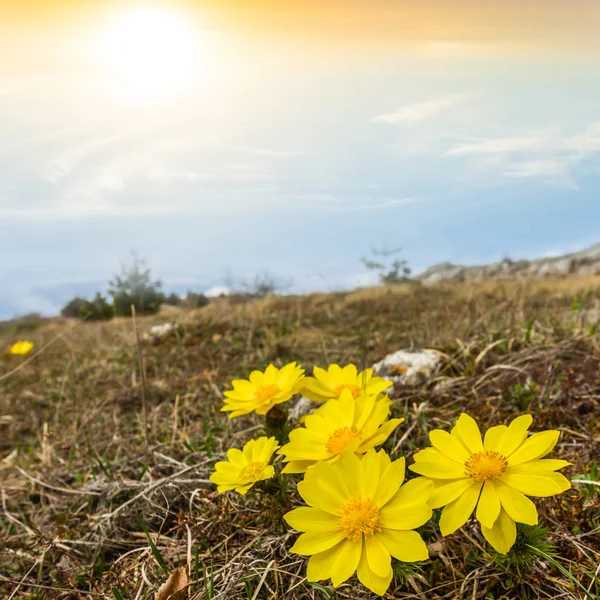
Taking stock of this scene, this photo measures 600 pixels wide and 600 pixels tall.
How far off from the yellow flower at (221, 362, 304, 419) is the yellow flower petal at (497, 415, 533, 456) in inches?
20.6

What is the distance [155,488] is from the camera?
183cm

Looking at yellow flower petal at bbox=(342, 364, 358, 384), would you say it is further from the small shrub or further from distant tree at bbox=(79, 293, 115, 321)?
distant tree at bbox=(79, 293, 115, 321)

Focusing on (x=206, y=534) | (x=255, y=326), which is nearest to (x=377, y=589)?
(x=206, y=534)

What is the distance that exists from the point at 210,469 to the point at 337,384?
0.70m

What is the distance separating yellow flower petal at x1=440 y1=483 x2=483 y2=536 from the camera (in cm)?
100

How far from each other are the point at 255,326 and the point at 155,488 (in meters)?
2.92

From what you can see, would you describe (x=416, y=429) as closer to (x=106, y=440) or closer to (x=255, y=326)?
(x=106, y=440)

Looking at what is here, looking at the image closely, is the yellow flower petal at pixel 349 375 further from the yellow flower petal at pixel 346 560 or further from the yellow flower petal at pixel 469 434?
the yellow flower petal at pixel 346 560

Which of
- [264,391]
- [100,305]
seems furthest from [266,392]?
[100,305]

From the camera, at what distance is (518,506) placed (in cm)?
98

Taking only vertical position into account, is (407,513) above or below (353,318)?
above

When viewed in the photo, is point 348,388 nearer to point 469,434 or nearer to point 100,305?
point 469,434

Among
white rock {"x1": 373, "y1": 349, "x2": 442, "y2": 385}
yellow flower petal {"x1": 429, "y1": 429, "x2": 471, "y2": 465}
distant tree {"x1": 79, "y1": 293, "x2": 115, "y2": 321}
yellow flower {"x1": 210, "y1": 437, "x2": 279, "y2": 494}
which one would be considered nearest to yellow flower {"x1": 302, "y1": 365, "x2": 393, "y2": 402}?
yellow flower {"x1": 210, "y1": 437, "x2": 279, "y2": 494}

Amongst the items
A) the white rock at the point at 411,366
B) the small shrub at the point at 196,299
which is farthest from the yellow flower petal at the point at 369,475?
the small shrub at the point at 196,299
